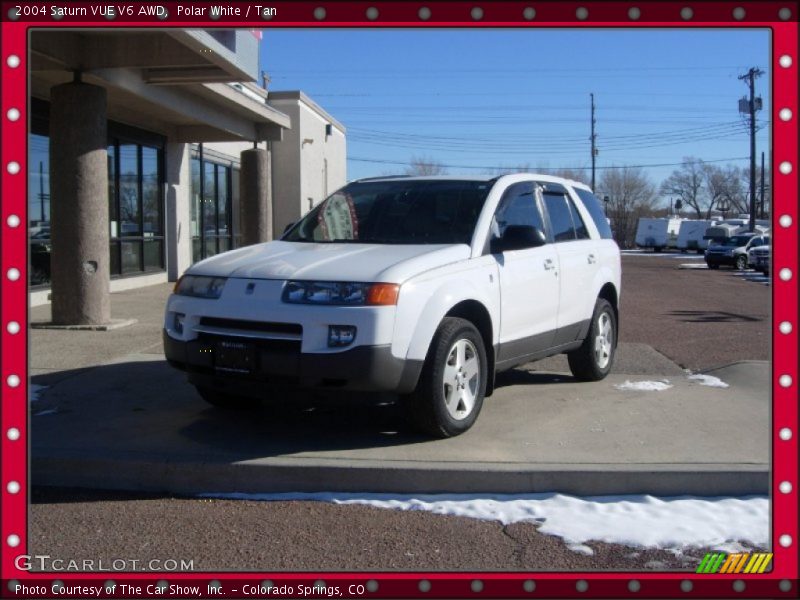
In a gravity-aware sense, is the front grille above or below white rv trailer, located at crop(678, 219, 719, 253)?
below

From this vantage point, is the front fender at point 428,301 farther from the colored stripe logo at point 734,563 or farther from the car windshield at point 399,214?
the colored stripe logo at point 734,563

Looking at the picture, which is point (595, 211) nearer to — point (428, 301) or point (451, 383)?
point (451, 383)

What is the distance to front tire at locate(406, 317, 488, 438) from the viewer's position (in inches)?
208

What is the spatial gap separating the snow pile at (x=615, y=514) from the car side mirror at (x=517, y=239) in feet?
6.26

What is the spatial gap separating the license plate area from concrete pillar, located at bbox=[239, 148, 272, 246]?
13367 millimetres

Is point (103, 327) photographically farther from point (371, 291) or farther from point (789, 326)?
point (789, 326)

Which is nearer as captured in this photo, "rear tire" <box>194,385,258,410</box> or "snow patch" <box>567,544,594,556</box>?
"snow patch" <box>567,544,594,556</box>

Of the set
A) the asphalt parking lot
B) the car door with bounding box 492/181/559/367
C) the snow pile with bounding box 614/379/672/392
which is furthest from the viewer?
the snow pile with bounding box 614/379/672/392

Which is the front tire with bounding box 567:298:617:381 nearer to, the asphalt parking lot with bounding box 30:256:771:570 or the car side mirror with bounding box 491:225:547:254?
the asphalt parking lot with bounding box 30:256:771:570

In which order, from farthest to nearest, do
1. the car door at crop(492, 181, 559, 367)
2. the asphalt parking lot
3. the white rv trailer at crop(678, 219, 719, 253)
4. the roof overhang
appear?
the white rv trailer at crop(678, 219, 719, 253) → the roof overhang → the car door at crop(492, 181, 559, 367) → the asphalt parking lot

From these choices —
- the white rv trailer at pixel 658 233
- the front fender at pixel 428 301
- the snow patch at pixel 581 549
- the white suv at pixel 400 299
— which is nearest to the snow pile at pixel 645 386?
the white suv at pixel 400 299

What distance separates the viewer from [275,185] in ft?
85.8

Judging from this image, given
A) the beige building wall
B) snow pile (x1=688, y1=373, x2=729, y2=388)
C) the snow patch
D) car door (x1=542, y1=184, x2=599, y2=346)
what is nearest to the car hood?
car door (x1=542, y1=184, x2=599, y2=346)

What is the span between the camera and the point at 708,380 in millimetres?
7793
